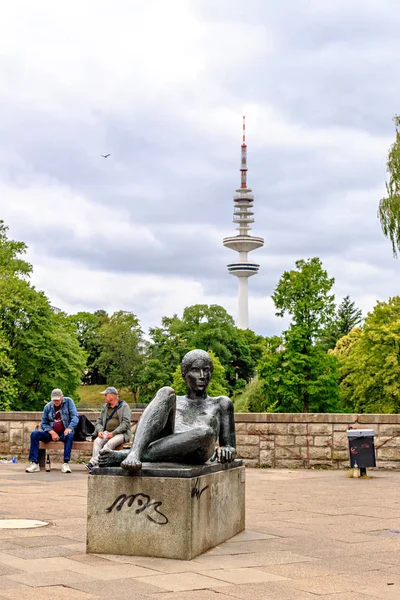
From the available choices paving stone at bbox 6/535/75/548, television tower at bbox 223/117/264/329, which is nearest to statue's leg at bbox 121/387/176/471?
paving stone at bbox 6/535/75/548

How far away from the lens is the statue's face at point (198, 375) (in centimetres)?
783

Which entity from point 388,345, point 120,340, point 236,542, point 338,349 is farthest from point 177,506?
point 120,340

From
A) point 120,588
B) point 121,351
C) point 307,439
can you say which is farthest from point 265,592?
point 121,351

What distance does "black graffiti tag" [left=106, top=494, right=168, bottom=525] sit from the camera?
6758 mm

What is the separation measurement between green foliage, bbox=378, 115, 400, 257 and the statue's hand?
91.8 feet

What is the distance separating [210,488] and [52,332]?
4745 cm

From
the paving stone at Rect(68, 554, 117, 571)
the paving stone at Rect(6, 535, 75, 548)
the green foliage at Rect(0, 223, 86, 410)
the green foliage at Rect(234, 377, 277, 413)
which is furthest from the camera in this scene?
the green foliage at Rect(0, 223, 86, 410)

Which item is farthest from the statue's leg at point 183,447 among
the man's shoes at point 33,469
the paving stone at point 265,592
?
the man's shoes at point 33,469

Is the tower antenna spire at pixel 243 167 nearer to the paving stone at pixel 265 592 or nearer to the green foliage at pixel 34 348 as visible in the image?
the green foliage at pixel 34 348

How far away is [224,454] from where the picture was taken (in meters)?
7.81

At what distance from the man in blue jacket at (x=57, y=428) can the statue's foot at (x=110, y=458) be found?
7.70 m

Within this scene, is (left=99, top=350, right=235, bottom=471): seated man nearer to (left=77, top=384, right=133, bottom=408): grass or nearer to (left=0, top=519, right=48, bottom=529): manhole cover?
(left=0, top=519, right=48, bottom=529): manhole cover

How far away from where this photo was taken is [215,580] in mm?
5938

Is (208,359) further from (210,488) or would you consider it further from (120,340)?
(120,340)
